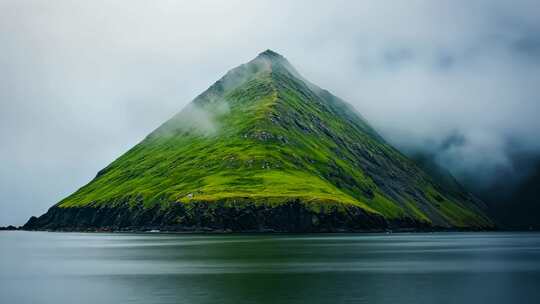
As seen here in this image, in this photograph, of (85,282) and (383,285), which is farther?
(85,282)

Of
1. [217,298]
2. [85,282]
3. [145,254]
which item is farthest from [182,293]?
[145,254]

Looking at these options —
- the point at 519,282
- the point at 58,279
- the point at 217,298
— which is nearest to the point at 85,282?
→ the point at 58,279

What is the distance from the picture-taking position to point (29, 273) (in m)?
87.1

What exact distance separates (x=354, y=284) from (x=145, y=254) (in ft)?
203

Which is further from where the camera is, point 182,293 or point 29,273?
point 29,273

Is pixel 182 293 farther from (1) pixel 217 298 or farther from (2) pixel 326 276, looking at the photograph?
(2) pixel 326 276

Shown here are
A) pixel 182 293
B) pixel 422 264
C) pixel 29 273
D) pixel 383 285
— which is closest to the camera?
pixel 182 293

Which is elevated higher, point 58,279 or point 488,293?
point 58,279

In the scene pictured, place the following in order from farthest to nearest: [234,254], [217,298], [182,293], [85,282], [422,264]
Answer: [234,254]
[422,264]
[85,282]
[182,293]
[217,298]

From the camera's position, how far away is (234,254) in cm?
11644

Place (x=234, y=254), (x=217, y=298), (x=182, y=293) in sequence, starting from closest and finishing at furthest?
(x=217, y=298)
(x=182, y=293)
(x=234, y=254)

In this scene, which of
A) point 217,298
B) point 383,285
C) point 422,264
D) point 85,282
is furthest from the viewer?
point 422,264

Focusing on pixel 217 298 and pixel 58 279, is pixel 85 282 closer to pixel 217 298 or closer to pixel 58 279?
pixel 58 279

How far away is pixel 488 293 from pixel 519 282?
11342mm
